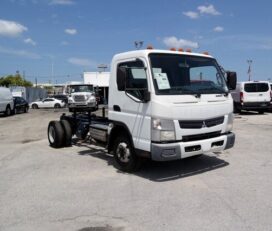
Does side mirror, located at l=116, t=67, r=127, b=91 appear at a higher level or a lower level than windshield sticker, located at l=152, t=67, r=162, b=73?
lower

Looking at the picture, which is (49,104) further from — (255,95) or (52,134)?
(52,134)

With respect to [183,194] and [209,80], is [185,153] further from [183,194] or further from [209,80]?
[209,80]

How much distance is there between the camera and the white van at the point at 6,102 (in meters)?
27.3

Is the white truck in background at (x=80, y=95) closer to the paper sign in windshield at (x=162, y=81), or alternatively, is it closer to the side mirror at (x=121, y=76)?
the side mirror at (x=121, y=76)

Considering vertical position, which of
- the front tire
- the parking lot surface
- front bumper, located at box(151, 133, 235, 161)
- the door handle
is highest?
the door handle

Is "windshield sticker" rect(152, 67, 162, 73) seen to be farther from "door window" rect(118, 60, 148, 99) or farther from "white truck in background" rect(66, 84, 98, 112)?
"white truck in background" rect(66, 84, 98, 112)

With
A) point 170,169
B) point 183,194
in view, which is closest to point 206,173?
point 170,169

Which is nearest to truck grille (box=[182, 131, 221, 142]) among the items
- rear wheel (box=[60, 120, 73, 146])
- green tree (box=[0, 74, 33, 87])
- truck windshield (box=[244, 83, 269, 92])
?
rear wheel (box=[60, 120, 73, 146])

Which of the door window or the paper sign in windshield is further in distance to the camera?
the door window

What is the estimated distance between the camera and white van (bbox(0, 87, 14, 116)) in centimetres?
2731

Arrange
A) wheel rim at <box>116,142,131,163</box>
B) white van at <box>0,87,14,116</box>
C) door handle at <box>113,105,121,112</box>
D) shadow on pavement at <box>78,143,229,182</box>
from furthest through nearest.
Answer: white van at <box>0,87,14,116</box>, door handle at <box>113,105,121,112</box>, wheel rim at <box>116,142,131,163</box>, shadow on pavement at <box>78,143,229,182</box>

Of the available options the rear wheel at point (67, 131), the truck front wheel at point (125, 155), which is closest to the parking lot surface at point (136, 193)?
the truck front wheel at point (125, 155)

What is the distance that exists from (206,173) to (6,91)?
2406cm

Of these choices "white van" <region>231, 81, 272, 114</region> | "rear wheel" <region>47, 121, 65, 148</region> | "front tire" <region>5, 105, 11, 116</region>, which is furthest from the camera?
"front tire" <region>5, 105, 11, 116</region>
